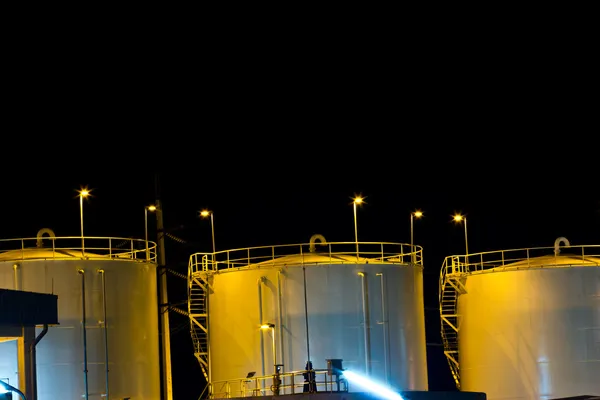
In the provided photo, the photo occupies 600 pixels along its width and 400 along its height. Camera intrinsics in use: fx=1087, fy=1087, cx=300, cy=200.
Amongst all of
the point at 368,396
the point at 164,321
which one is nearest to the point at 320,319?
the point at 368,396

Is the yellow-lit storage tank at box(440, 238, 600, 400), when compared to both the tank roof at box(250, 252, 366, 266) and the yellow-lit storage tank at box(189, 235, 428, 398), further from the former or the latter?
the tank roof at box(250, 252, 366, 266)

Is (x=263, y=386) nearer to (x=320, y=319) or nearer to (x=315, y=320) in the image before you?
(x=315, y=320)

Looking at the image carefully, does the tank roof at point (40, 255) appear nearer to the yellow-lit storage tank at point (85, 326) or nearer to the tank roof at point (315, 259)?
the yellow-lit storage tank at point (85, 326)

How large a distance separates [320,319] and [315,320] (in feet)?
0.65

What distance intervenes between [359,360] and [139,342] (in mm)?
8373

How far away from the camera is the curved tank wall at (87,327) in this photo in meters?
38.1

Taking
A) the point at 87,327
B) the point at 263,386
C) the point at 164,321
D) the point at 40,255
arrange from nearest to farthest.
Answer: the point at 87,327
the point at 40,255
the point at 263,386
the point at 164,321

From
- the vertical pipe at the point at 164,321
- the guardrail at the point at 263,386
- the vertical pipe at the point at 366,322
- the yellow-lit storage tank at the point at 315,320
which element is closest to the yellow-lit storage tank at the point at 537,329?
the yellow-lit storage tank at the point at 315,320

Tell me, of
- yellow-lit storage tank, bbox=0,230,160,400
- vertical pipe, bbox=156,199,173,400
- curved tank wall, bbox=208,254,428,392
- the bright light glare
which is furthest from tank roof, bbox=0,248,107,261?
the bright light glare

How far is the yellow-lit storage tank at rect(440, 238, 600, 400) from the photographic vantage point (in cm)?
4306

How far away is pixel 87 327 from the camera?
39.0m

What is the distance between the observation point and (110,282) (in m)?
39.9

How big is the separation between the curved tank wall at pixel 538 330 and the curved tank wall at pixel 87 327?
568 inches

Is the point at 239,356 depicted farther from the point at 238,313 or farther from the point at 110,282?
the point at 110,282
